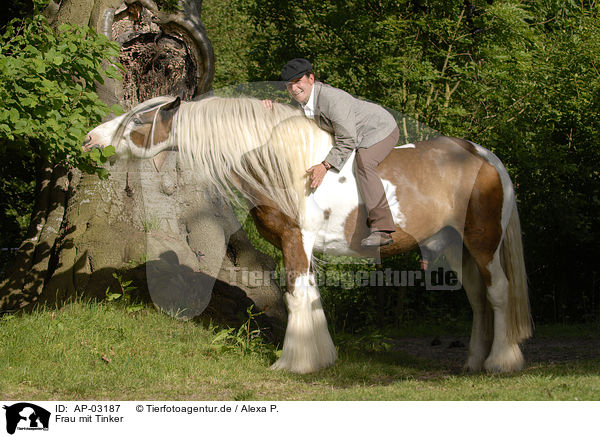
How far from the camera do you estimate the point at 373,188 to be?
5301mm

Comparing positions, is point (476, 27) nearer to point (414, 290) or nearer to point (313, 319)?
point (414, 290)

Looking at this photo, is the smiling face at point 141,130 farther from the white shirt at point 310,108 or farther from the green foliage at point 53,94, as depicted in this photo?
the white shirt at point 310,108

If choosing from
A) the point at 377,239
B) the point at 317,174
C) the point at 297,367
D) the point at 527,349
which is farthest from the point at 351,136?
the point at 527,349

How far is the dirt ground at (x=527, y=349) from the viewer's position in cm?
645

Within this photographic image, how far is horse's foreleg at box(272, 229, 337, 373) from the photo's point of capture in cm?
543

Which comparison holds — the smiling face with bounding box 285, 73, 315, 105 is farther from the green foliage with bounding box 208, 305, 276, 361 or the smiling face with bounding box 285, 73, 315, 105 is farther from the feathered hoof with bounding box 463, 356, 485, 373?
the feathered hoof with bounding box 463, 356, 485, 373

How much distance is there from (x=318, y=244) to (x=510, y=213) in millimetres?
1846

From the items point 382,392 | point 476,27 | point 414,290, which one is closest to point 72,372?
point 382,392

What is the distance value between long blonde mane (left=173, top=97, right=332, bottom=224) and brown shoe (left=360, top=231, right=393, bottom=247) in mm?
615

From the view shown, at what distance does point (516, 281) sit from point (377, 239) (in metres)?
1.53

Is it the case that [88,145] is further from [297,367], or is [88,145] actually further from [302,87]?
[297,367]

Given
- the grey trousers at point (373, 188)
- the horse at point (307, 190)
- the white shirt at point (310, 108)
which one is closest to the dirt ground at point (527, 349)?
the horse at point (307, 190)

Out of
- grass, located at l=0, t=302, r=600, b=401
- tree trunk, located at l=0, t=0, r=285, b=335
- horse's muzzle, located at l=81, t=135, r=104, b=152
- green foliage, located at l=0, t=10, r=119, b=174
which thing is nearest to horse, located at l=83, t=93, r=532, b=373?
horse's muzzle, located at l=81, t=135, r=104, b=152
